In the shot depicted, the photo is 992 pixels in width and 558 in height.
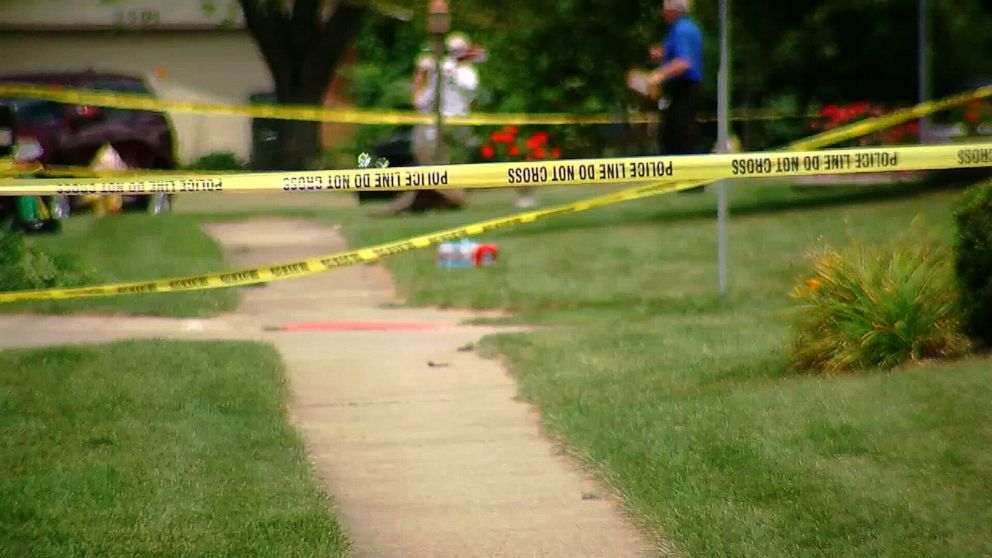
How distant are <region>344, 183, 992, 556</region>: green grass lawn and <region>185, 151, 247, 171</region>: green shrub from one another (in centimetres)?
1024

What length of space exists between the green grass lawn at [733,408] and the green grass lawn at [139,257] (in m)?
1.67

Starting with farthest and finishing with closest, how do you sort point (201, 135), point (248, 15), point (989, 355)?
point (201, 135) < point (248, 15) < point (989, 355)

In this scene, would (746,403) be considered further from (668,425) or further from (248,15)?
(248,15)

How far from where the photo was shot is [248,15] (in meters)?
21.2

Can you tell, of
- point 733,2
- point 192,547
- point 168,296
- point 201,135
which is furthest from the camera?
point 201,135

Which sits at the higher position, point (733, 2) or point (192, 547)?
point (733, 2)

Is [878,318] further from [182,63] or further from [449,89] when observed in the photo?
[182,63]

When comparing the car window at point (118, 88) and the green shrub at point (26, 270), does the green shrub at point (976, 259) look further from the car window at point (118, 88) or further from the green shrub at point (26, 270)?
the car window at point (118, 88)

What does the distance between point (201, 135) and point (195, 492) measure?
23301 mm

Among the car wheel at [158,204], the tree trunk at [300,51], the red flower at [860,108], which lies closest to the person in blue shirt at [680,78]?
the red flower at [860,108]

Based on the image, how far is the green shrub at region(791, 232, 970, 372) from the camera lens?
7.84m

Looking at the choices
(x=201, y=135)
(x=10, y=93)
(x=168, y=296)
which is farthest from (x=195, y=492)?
(x=201, y=135)

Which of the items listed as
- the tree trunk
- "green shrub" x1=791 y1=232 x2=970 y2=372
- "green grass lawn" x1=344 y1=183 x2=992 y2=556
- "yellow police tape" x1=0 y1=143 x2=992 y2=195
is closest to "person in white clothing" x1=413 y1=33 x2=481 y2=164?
the tree trunk

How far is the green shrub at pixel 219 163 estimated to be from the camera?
76.9ft
